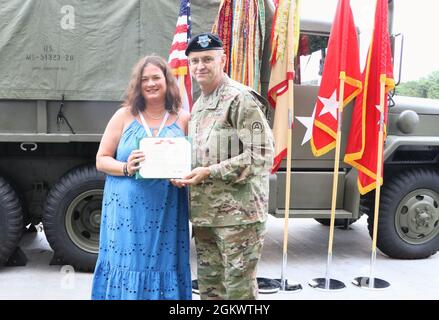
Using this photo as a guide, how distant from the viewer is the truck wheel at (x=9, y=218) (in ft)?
12.9

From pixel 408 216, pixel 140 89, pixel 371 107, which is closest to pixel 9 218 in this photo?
pixel 140 89

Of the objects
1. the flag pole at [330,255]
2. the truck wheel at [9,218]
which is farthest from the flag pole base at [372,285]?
the truck wheel at [9,218]

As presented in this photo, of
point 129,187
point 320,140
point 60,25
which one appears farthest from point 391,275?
point 60,25

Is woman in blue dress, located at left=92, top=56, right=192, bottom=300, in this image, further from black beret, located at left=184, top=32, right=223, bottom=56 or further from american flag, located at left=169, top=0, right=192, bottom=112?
american flag, located at left=169, top=0, right=192, bottom=112

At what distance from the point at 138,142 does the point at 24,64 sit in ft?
7.46

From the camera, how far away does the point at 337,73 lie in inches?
154

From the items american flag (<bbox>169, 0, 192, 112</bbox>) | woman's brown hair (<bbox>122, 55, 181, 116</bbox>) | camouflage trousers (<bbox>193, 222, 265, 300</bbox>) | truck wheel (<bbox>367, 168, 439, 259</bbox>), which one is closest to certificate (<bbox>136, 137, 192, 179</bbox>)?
woman's brown hair (<bbox>122, 55, 181, 116</bbox>)

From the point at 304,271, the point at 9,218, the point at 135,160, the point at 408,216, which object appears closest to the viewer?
the point at 135,160

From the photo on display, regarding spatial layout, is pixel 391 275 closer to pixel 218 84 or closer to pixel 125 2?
pixel 218 84

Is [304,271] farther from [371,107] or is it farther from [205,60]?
[205,60]

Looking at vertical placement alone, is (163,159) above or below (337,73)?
below

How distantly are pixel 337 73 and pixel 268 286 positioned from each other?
6.44 ft

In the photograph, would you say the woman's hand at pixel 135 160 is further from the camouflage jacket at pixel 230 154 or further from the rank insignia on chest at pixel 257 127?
the rank insignia on chest at pixel 257 127

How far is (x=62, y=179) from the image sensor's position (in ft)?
13.4
